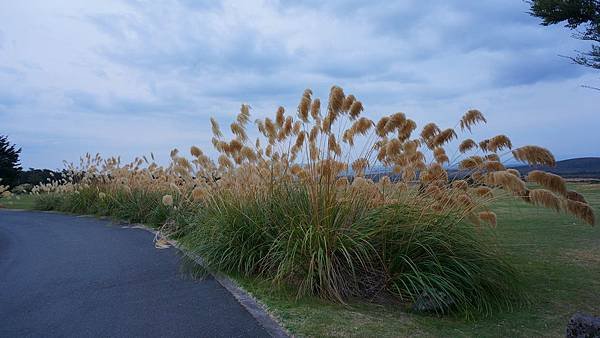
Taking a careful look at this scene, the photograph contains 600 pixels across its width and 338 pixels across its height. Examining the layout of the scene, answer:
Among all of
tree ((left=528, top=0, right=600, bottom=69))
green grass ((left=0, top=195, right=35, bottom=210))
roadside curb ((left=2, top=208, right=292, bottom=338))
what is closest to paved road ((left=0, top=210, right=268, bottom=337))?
roadside curb ((left=2, top=208, right=292, bottom=338))

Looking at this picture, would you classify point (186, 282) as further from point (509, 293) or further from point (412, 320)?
point (509, 293)

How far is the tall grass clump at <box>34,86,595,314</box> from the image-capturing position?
16.7 feet

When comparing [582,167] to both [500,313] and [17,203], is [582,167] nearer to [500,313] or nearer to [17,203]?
[500,313]

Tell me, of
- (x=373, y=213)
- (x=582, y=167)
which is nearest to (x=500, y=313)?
(x=373, y=213)

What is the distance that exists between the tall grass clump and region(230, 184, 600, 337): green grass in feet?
0.67

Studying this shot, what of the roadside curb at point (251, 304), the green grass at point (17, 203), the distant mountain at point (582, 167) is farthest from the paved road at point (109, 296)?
the distant mountain at point (582, 167)

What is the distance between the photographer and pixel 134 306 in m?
5.13

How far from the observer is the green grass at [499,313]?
4.34m

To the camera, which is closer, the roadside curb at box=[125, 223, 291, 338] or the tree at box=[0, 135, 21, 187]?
the roadside curb at box=[125, 223, 291, 338]

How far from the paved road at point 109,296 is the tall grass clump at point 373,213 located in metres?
0.68

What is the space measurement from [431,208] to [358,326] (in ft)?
6.38

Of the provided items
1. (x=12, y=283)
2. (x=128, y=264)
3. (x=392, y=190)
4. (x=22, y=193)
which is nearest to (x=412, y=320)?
(x=392, y=190)

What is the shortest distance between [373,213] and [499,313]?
5.39ft

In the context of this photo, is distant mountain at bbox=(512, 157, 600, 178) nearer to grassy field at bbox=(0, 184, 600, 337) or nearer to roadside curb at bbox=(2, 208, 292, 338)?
grassy field at bbox=(0, 184, 600, 337)
